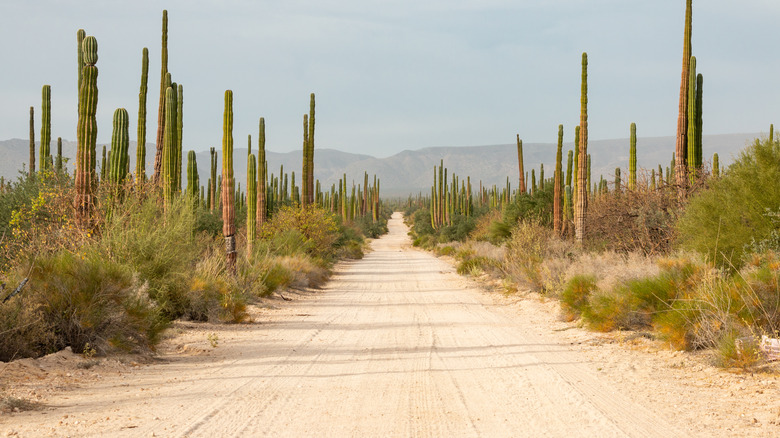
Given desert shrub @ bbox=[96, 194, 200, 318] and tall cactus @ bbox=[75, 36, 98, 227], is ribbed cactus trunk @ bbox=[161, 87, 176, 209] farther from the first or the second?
desert shrub @ bbox=[96, 194, 200, 318]

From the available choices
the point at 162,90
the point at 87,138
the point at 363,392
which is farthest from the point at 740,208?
the point at 162,90

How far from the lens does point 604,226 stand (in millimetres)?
20812

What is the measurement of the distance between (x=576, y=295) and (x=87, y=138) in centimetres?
1062

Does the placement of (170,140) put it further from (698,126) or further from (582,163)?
(698,126)

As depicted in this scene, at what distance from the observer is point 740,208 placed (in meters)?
12.5

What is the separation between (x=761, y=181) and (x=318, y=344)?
861cm

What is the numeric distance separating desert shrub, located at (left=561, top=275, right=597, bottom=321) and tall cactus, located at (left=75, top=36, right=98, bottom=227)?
9.74m

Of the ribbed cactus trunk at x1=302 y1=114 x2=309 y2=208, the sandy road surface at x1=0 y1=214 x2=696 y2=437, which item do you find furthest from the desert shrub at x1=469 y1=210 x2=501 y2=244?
the sandy road surface at x1=0 y1=214 x2=696 y2=437

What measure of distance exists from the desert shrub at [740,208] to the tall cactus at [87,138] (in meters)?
11.9

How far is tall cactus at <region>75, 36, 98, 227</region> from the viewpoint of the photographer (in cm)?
1330

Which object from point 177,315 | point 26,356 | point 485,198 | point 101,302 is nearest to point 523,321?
point 177,315

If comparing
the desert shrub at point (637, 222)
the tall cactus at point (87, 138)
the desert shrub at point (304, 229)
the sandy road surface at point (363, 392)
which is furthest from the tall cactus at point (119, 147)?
the desert shrub at point (637, 222)

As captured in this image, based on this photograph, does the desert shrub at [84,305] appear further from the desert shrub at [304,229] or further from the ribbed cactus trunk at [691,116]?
the desert shrub at [304,229]

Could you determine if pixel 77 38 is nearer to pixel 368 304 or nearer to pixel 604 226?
pixel 368 304
